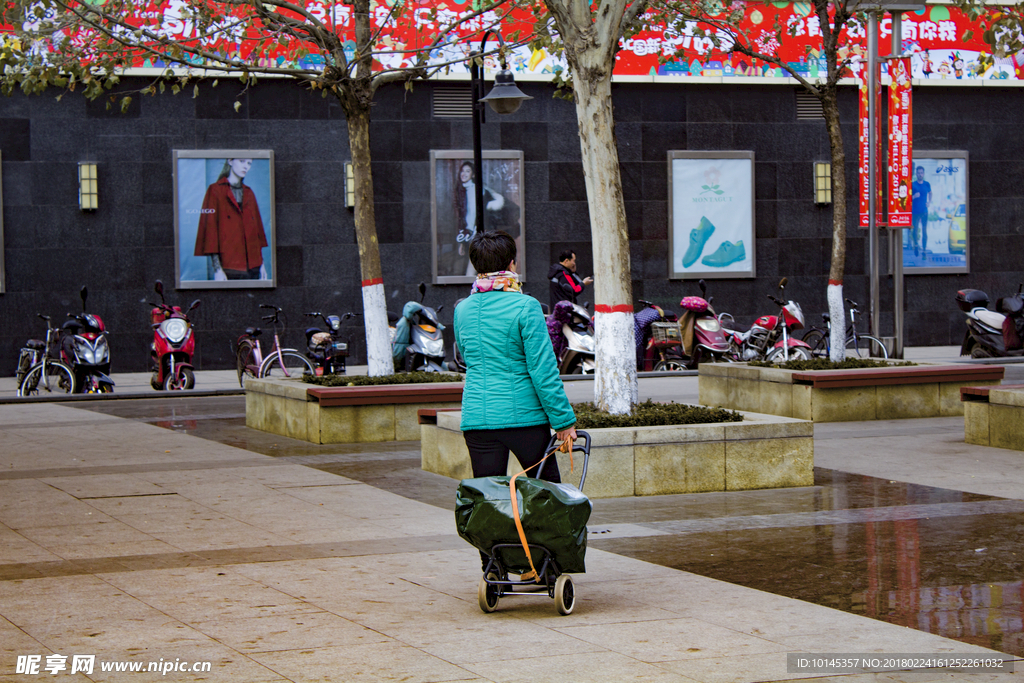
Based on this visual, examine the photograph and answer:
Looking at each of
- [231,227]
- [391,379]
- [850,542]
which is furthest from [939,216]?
[850,542]

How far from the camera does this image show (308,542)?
24.0 ft

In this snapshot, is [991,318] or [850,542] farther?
[991,318]

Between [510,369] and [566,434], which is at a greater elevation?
[510,369]

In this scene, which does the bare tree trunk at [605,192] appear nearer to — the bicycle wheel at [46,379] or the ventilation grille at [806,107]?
the bicycle wheel at [46,379]

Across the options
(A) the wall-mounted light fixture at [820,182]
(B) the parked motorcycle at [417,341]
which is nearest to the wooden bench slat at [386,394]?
(B) the parked motorcycle at [417,341]

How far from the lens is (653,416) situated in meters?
9.27

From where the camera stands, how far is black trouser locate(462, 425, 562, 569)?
583 cm

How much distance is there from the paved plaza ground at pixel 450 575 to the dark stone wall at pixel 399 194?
33.7ft

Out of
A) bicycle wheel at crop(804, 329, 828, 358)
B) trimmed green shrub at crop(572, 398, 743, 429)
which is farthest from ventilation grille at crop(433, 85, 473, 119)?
trimmed green shrub at crop(572, 398, 743, 429)

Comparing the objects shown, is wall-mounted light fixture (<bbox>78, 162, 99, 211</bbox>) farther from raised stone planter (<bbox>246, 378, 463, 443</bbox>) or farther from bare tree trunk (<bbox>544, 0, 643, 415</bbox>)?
bare tree trunk (<bbox>544, 0, 643, 415</bbox>)

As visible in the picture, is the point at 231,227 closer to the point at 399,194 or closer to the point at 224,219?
the point at 224,219

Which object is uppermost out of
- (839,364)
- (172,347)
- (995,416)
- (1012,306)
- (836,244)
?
(836,244)

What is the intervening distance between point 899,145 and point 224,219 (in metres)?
10.9

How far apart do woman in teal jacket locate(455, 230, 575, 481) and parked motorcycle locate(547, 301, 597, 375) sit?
460 inches
